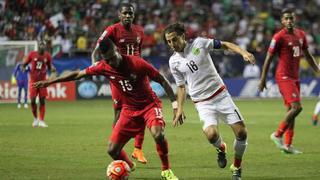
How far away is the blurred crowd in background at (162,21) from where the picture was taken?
1348 inches

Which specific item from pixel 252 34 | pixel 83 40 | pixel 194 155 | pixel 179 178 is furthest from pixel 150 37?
pixel 179 178

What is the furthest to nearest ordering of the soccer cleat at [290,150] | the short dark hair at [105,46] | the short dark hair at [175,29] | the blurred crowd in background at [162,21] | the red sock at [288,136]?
the blurred crowd in background at [162,21] < the red sock at [288,136] < the soccer cleat at [290,150] < the short dark hair at [175,29] < the short dark hair at [105,46]

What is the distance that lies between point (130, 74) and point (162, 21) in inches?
1057

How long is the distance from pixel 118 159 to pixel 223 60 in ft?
78.2

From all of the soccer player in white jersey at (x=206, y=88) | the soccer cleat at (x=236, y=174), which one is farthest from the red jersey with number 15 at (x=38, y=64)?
the soccer cleat at (x=236, y=174)

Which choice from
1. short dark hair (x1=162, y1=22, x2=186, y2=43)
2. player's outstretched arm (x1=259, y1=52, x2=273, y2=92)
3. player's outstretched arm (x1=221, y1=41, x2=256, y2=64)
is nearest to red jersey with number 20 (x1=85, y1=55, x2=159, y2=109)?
short dark hair (x1=162, y1=22, x2=186, y2=43)

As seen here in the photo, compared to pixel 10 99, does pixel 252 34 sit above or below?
above

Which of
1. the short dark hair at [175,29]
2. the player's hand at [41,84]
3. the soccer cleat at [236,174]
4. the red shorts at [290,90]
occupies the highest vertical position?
the short dark hair at [175,29]

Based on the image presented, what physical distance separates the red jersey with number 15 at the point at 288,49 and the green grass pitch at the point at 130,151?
61.1 inches

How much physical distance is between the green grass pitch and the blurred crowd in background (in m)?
9.33

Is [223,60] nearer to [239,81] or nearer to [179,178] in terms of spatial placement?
[239,81]

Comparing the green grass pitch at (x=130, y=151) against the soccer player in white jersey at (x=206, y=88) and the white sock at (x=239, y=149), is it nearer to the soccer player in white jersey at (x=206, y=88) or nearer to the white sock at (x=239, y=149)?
the white sock at (x=239, y=149)

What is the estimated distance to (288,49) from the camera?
Answer: 1431 centimetres

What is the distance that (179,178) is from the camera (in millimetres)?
11039
